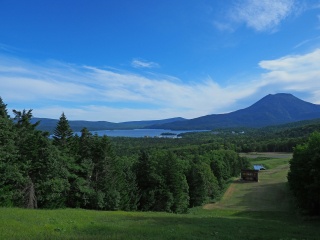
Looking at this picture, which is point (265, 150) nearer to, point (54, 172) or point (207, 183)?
point (207, 183)

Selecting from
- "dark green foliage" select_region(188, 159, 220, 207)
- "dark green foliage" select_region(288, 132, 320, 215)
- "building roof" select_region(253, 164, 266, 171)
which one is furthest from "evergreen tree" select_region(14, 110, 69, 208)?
"building roof" select_region(253, 164, 266, 171)

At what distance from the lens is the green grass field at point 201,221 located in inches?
654

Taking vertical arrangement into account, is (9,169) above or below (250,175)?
above

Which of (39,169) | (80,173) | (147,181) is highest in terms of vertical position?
(39,169)

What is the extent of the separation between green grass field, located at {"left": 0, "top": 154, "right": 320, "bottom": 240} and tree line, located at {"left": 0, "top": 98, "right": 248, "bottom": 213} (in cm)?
590

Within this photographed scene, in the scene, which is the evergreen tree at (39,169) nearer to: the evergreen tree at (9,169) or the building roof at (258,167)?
the evergreen tree at (9,169)

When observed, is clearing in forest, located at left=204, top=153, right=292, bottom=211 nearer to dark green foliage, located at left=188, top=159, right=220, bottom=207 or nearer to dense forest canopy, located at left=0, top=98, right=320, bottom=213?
dark green foliage, located at left=188, top=159, right=220, bottom=207

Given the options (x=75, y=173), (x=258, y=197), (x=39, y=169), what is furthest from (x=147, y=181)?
(x=258, y=197)

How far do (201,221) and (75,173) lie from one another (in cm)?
2229

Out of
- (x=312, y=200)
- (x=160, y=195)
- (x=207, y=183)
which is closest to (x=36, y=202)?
(x=160, y=195)

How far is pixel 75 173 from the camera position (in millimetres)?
41750

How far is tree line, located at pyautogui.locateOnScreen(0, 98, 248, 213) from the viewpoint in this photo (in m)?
32.7

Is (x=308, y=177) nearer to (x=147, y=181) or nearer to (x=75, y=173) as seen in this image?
(x=147, y=181)

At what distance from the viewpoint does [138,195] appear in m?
52.5
